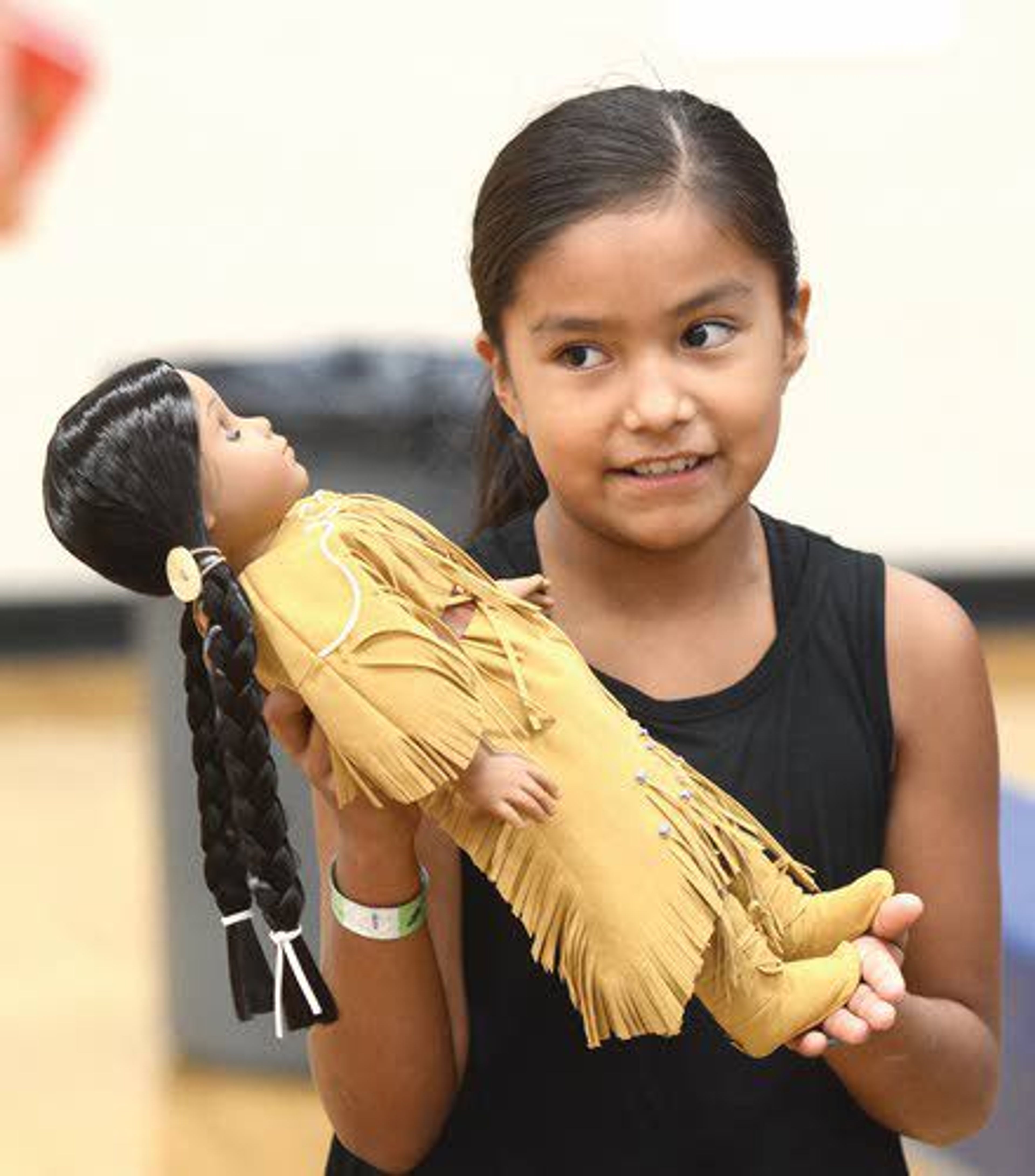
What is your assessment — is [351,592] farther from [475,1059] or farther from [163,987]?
[163,987]

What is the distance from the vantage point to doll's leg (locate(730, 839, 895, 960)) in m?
1.51

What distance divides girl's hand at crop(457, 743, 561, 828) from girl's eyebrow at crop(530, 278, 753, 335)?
272 mm

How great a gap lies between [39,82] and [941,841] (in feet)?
14.8

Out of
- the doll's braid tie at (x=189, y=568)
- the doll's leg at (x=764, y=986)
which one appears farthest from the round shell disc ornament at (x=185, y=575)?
the doll's leg at (x=764, y=986)

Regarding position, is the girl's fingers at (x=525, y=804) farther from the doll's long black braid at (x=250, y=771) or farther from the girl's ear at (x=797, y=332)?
the girl's ear at (x=797, y=332)

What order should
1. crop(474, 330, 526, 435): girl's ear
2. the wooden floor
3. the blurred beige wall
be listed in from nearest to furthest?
crop(474, 330, 526, 435): girl's ear < the wooden floor < the blurred beige wall

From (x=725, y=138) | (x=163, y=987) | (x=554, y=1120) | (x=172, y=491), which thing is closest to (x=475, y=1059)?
(x=554, y=1120)

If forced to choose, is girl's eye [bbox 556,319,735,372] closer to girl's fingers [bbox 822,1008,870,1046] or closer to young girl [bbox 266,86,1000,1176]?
young girl [bbox 266,86,1000,1176]

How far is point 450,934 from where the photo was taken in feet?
5.31

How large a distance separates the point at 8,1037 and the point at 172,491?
3206 millimetres

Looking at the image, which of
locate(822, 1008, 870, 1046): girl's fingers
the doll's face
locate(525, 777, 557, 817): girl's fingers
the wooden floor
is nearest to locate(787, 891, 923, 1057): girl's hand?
locate(822, 1008, 870, 1046): girl's fingers

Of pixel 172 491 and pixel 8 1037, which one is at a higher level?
pixel 172 491

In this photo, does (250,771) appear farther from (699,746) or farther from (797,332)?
(797,332)

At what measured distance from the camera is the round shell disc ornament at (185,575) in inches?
54.7
